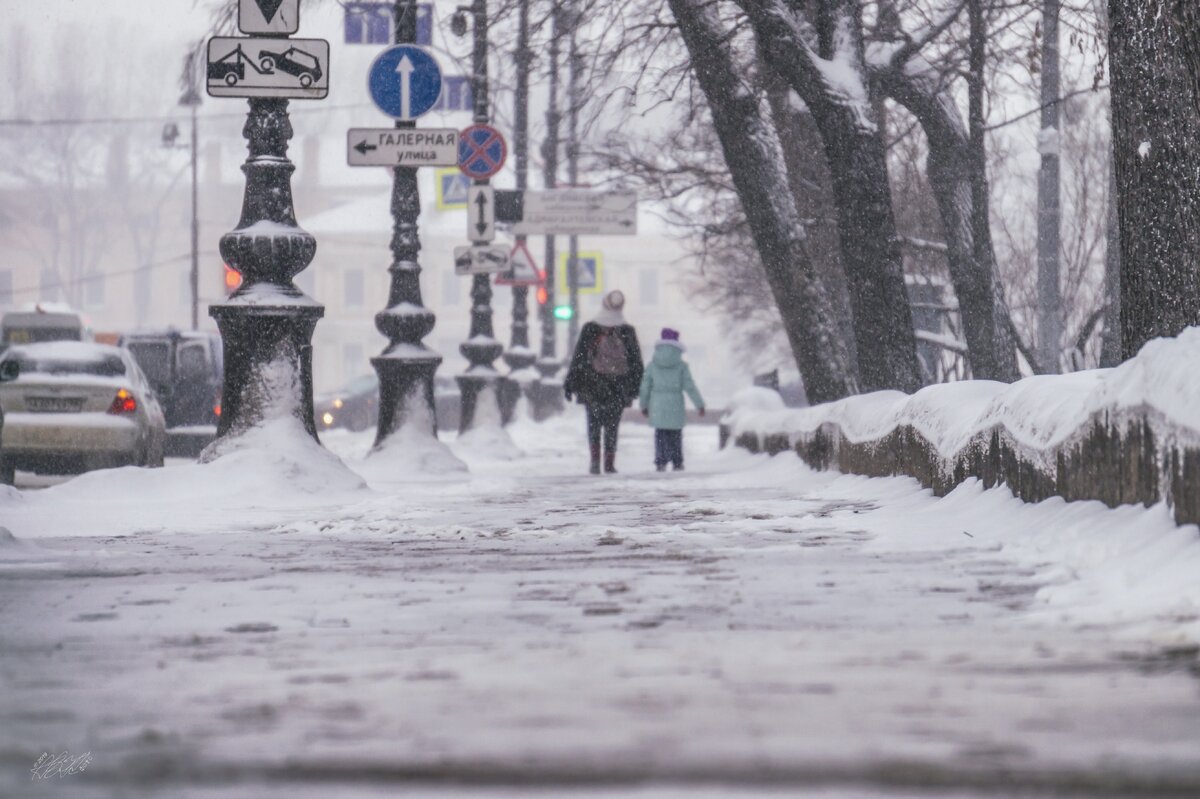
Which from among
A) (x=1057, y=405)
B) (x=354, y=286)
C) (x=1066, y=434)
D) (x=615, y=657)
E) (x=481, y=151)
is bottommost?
(x=615, y=657)

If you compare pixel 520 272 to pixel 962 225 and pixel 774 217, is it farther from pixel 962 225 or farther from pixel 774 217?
pixel 774 217

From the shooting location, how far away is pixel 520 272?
91.4ft

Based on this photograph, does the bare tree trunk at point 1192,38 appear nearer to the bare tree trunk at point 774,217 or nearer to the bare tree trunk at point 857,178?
the bare tree trunk at point 857,178

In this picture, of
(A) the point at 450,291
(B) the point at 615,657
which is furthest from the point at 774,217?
(A) the point at 450,291

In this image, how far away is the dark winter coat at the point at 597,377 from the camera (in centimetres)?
1773

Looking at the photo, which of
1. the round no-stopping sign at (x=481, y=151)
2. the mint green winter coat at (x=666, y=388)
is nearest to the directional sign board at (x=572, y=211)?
the round no-stopping sign at (x=481, y=151)

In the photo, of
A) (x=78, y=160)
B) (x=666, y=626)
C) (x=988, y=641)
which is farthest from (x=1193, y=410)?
(x=78, y=160)

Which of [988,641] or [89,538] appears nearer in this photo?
[988,641]

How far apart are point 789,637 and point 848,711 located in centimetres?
102

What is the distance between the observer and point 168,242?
94.0m

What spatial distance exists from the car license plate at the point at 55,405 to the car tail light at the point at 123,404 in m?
0.27

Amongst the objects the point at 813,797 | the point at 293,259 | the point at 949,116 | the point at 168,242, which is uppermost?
the point at 168,242

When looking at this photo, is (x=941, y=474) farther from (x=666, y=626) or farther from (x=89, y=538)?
(x=666, y=626)

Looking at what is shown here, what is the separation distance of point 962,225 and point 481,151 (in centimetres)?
554
